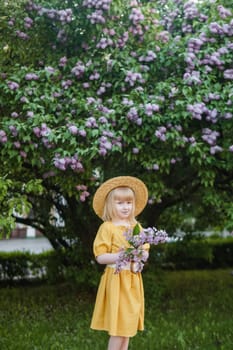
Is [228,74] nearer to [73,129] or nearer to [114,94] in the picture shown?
[114,94]

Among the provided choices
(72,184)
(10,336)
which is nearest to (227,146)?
(72,184)

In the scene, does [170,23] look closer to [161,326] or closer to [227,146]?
[227,146]

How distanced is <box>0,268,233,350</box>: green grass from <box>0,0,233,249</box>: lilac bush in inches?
51.9

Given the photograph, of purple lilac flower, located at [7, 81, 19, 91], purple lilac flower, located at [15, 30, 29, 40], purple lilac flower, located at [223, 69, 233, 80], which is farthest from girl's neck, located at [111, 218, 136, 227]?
purple lilac flower, located at [15, 30, 29, 40]

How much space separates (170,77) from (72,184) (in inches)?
66.8

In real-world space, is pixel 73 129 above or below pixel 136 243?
above

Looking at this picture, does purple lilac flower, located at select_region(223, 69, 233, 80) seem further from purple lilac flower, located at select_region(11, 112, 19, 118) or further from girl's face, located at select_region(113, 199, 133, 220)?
girl's face, located at select_region(113, 199, 133, 220)

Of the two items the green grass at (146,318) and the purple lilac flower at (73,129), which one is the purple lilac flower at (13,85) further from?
the green grass at (146,318)

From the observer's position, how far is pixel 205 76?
6.59 m

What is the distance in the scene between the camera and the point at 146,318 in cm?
721

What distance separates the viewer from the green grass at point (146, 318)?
586 cm

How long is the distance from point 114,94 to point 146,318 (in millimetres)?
2768

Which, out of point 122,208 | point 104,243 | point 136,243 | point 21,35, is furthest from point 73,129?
point 136,243

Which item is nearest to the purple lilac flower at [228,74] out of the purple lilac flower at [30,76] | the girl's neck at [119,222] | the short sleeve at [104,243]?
the purple lilac flower at [30,76]
